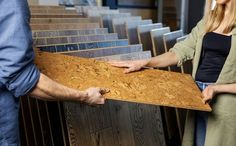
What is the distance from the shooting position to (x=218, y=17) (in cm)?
167

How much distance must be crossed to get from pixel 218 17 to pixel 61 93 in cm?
94

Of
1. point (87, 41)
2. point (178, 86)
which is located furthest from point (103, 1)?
point (178, 86)

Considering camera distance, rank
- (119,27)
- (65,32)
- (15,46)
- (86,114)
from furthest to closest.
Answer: (119,27) < (65,32) < (86,114) < (15,46)

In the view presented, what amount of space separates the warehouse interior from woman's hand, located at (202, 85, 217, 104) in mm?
543

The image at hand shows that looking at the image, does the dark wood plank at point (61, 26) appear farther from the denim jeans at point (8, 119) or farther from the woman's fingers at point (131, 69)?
the denim jeans at point (8, 119)

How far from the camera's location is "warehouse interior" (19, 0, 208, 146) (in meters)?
1.75

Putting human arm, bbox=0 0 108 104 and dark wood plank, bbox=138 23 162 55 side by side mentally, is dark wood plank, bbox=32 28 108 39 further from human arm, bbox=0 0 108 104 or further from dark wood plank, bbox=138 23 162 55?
human arm, bbox=0 0 108 104

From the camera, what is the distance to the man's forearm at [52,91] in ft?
3.79

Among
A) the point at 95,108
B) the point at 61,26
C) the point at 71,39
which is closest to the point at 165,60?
the point at 95,108

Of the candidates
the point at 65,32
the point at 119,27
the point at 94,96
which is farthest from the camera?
the point at 119,27

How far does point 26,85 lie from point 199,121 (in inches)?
42.4

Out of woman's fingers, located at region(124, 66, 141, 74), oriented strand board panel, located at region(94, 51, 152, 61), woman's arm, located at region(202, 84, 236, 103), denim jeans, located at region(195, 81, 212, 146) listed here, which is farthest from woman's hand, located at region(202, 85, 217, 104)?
oriented strand board panel, located at region(94, 51, 152, 61)

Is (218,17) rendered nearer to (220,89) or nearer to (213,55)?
(213,55)

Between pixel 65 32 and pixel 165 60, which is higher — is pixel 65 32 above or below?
above
